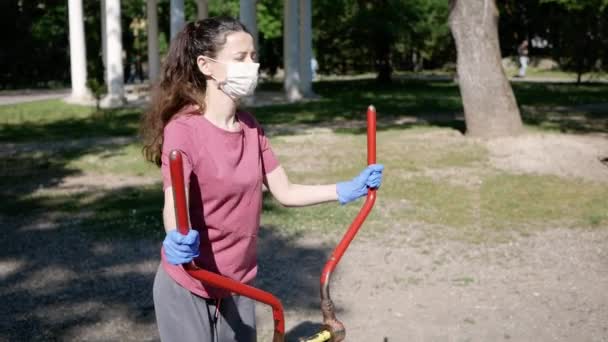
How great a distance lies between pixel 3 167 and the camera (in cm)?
1212

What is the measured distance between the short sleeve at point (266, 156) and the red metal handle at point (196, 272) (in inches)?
25.8

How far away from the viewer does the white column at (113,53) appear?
22.3 m

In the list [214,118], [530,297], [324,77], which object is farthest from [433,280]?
[324,77]

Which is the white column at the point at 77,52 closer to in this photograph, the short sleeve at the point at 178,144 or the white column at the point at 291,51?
the white column at the point at 291,51

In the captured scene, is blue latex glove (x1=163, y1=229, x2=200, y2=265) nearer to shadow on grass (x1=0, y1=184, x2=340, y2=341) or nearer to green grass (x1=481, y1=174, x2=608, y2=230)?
shadow on grass (x1=0, y1=184, x2=340, y2=341)

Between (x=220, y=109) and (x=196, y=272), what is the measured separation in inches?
28.1

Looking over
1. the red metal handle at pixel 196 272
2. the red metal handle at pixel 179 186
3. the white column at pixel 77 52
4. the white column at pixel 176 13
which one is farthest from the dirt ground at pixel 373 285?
the white column at pixel 77 52

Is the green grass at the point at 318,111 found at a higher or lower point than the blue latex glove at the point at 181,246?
lower

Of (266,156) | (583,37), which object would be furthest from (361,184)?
(583,37)

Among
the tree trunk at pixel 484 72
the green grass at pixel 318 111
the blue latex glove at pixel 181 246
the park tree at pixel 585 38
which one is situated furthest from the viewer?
the park tree at pixel 585 38

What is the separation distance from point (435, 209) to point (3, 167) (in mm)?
6894

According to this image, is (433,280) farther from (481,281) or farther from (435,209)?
(435,209)

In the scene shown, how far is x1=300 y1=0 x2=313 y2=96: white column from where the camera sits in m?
24.3

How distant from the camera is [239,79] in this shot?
295 centimetres
